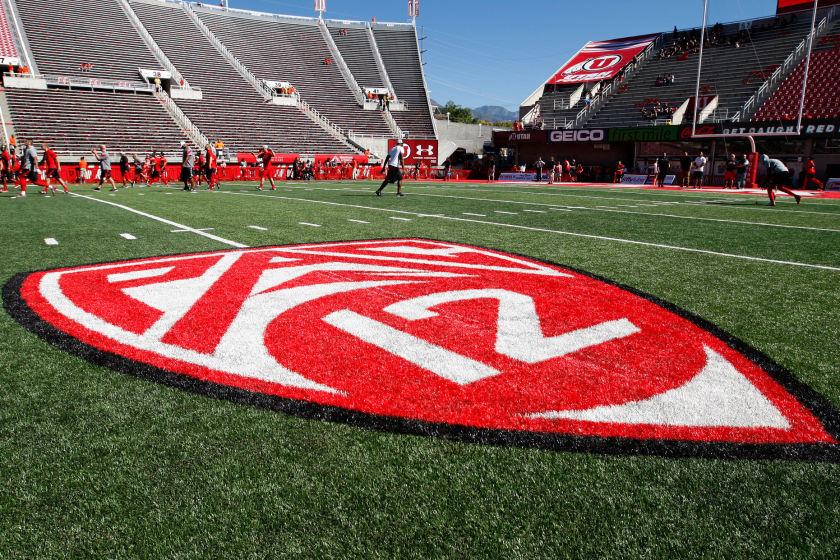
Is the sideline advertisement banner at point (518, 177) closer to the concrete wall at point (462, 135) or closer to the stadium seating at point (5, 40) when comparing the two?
the concrete wall at point (462, 135)

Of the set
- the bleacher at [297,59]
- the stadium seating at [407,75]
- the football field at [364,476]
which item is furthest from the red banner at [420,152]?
the football field at [364,476]

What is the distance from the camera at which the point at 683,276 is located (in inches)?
208

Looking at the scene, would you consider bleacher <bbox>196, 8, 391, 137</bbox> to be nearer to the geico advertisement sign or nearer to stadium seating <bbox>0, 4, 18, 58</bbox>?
the geico advertisement sign

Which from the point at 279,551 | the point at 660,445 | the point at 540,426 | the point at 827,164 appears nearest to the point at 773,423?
the point at 660,445

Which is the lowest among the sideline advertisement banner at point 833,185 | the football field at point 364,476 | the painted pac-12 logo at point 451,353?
the football field at point 364,476

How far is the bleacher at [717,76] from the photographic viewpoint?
35188mm

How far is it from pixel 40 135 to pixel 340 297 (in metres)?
36.1

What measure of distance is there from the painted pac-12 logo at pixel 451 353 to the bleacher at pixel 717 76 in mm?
34957

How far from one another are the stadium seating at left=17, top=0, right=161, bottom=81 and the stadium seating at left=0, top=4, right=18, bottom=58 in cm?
114

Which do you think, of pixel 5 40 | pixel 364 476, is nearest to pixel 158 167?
pixel 5 40

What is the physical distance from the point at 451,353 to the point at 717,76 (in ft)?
138

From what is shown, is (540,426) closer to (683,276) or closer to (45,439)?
(45,439)

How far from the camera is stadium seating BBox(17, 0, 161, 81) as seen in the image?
4047 centimetres

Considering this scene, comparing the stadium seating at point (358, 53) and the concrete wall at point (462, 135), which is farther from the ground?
the stadium seating at point (358, 53)
